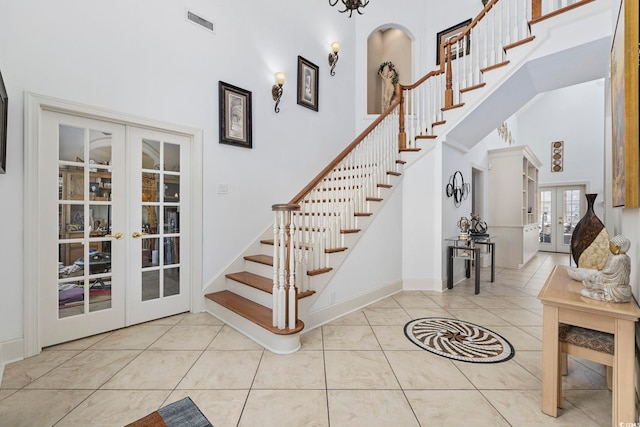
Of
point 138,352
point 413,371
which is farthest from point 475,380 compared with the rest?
point 138,352

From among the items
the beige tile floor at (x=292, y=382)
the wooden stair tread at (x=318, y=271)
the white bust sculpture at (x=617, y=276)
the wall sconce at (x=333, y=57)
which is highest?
the wall sconce at (x=333, y=57)

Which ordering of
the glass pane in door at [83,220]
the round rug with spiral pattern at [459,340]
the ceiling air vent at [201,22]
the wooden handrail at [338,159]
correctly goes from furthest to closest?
the ceiling air vent at [201,22] → the wooden handrail at [338,159] → the glass pane in door at [83,220] → the round rug with spiral pattern at [459,340]

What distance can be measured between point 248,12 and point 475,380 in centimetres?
474

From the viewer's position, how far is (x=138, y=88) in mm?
2842

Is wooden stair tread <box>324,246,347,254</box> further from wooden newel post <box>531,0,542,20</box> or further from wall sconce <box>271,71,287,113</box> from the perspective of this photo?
wooden newel post <box>531,0,542,20</box>

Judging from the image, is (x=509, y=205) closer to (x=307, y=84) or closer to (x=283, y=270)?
(x=307, y=84)

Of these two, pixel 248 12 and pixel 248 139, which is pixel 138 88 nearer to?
A: pixel 248 139

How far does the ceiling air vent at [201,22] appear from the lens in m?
3.20

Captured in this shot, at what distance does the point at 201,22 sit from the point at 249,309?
10.9 ft

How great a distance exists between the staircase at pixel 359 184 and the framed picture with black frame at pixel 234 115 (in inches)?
48.3

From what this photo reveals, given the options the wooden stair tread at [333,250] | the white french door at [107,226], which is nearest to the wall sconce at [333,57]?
the white french door at [107,226]

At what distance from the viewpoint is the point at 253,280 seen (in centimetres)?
319

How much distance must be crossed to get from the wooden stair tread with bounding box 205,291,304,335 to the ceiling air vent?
3.19 m

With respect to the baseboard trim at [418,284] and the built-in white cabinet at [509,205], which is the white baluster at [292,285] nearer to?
the baseboard trim at [418,284]
